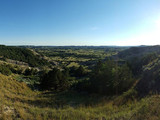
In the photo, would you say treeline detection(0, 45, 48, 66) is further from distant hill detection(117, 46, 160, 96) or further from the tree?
distant hill detection(117, 46, 160, 96)

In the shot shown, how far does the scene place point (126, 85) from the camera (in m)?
13.1

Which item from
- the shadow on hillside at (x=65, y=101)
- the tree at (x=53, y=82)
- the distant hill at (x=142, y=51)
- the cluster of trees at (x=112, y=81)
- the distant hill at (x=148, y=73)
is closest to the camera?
the shadow on hillside at (x=65, y=101)

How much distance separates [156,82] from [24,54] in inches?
4843

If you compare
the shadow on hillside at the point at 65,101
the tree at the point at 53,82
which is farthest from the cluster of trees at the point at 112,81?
the tree at the point at 53,82

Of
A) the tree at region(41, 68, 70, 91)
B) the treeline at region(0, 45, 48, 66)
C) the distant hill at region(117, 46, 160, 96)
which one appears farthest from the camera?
the treeline at region(0, 45, 48, 66)

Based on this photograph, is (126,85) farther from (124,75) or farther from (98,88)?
(98,88)

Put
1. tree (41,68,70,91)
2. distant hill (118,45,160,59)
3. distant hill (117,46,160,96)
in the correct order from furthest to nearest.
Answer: distant hill (118,45,160,59) < tree (41,68,70,91) < distant hill (117,46,160,96)

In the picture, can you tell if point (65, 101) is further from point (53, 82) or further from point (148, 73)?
point (53, 82)

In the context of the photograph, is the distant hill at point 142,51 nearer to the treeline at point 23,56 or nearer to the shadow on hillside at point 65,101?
the shadow on hillside at point 65,101

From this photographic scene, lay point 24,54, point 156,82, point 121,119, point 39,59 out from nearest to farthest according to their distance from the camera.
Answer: point 121,119
point 156,82
point 39,59
point 24,54

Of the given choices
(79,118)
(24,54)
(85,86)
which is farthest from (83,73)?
(24,54)

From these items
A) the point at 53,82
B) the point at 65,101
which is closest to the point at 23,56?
the point at 53,82

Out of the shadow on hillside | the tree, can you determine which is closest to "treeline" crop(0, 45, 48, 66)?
the tree

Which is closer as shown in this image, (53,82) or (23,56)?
(53,82)
